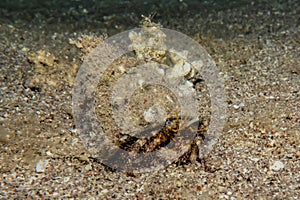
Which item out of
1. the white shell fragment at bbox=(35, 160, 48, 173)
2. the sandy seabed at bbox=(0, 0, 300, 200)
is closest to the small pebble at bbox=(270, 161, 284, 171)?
the sandy seabed at bbox=(0, 0, 300, 200)

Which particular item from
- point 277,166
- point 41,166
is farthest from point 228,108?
point 41,166

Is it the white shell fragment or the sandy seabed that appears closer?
the sandy seabed

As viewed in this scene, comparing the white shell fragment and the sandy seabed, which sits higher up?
the sandy seabed

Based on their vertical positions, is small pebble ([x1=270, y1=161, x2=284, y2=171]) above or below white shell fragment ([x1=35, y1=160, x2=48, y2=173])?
above

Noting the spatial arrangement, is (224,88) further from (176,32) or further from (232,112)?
(176,32)

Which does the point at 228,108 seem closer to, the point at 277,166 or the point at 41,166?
the point at 277,166

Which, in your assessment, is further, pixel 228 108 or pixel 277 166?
A: pixel 228 108

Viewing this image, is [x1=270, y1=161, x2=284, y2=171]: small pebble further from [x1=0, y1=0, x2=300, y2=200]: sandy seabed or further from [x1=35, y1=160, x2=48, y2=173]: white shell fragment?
[x1=35, y1=160, x2=48, y2=173]: white shell fragment

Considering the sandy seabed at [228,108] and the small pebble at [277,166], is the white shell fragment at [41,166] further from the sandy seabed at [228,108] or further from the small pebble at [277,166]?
the small pebble at [277,166]
